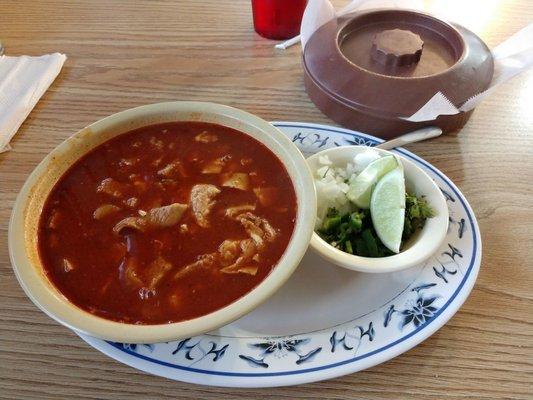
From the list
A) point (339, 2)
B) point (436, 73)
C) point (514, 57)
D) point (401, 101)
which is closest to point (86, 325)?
point (401, 101)

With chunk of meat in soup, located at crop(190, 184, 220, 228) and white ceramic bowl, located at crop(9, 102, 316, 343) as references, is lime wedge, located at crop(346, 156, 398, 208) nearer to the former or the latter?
white ceramic bowl, located at crop(9, 102, 316, 343)

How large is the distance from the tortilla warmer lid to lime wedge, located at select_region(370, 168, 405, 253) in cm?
34

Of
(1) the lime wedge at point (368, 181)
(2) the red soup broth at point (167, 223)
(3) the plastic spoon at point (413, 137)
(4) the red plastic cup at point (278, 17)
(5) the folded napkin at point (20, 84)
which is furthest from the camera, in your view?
(4) the red plastic cup at point (278, 17)

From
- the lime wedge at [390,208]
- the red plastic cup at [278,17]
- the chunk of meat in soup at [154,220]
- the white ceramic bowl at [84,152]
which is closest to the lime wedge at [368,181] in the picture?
the lime wedge at [390,208]

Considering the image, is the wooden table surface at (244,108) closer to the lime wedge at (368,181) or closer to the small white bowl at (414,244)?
the small white bowl at (414,244)

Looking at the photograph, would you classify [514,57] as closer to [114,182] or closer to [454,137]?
[454,137]

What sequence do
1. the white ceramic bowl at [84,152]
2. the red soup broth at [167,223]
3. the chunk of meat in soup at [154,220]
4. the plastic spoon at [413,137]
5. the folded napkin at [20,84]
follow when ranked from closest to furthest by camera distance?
the white ceramic bowl at [84,152]
the red soup broth at [167,223]
the chunk of meat in soup at [154,220]
the plastic spoon at [413,137]
the folded napkin at [20,84]

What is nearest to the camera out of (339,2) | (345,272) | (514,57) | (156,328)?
(156,328)

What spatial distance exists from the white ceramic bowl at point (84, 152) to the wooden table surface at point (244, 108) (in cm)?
21

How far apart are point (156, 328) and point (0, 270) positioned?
629 millimetres

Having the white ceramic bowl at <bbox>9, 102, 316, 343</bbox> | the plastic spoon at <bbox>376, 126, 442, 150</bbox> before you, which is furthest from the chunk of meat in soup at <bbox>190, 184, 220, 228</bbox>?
the plastic spoon at <bbox>376, 126, 442, 150</bbox>

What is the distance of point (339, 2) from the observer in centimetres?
236

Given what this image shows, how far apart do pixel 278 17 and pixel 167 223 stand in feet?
4.09

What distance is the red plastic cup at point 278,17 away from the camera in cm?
197
